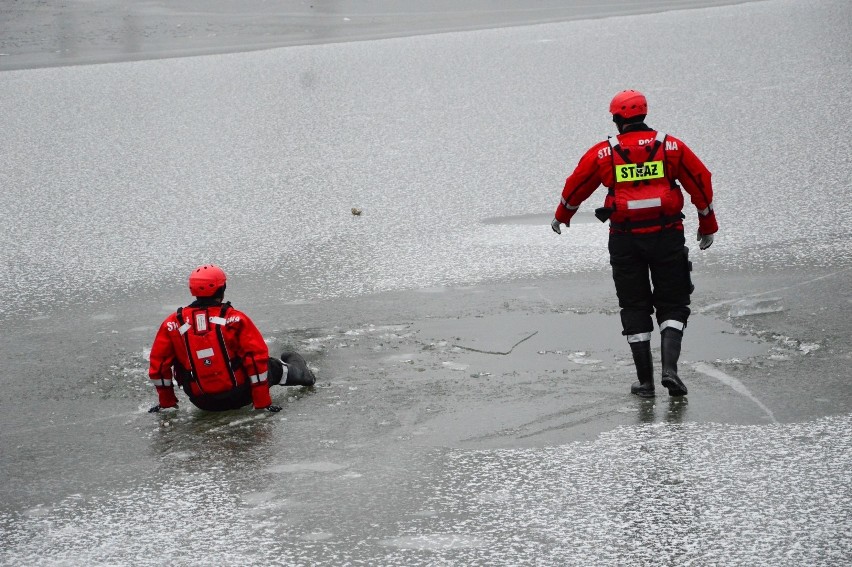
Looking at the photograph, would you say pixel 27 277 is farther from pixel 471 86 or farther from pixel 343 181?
pixel 471 86

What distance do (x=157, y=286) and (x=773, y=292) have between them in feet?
13.5

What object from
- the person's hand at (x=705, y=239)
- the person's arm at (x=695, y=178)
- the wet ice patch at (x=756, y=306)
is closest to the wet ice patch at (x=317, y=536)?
the person's arm at (x=695, y=178)

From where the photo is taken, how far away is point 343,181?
392 inches

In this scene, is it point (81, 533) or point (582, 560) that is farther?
point (81, 533)

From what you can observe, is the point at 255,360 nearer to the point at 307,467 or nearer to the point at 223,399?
the point at 223,399

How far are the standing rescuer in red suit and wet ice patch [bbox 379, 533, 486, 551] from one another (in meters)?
1.62

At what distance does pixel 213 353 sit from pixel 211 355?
14 mm

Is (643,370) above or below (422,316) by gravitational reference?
below

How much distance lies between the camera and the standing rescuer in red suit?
5.29 metres

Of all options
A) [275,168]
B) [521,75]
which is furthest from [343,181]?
[521,75]

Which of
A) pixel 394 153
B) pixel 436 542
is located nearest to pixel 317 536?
pixel 436 542

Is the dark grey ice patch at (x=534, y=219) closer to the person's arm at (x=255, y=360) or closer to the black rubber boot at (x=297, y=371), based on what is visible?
the black rubber boot at (x=297, y=371)

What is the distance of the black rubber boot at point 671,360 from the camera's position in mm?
5141

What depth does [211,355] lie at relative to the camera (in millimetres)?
5312
